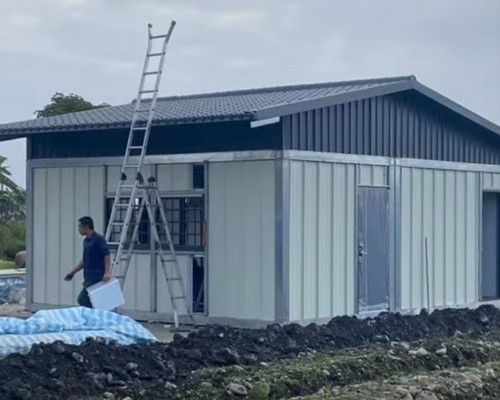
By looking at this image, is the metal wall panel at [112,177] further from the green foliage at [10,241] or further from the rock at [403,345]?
the green foliage at [10,241]

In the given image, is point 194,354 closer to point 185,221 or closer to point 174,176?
point 185,221

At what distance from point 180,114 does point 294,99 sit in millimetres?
1807

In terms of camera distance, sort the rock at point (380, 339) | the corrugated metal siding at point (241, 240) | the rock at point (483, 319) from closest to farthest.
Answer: the rock at point (380, 339)
the corrugated metal siding at point (241, 240)
the rock at point (483, 319)

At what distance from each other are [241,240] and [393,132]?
380 centimetres

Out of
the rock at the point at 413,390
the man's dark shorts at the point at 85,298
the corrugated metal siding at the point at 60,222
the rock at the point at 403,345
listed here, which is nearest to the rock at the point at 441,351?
the rock at the point at 403,345

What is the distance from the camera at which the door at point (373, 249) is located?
18.3 meters

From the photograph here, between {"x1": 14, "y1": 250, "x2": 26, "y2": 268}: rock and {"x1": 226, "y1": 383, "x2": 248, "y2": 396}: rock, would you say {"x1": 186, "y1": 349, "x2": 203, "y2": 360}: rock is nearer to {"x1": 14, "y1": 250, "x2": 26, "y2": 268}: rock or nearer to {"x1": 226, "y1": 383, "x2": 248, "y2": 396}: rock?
{"x1": 226, "y1": 383, "x2": 248, "y2": 396}: rock

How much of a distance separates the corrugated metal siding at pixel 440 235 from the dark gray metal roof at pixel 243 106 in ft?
4.38

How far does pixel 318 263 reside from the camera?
1733 centimetres

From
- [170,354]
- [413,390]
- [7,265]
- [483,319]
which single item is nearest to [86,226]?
[170,354]

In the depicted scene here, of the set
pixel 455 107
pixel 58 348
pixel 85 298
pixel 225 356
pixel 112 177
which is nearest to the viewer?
pixel 58 348

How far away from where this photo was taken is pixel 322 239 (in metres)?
17.4

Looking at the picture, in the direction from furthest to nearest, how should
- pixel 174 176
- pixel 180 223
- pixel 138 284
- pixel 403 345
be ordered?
pixel 138 284, pixel 180 223, pixel 174 176, pixel 403 345

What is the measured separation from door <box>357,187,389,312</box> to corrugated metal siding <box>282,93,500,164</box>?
0.79 m
